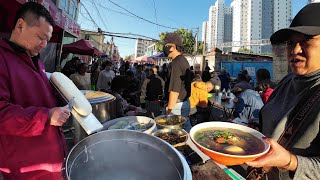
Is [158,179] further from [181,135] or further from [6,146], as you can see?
[181,135]

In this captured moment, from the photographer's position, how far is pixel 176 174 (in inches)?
38.0

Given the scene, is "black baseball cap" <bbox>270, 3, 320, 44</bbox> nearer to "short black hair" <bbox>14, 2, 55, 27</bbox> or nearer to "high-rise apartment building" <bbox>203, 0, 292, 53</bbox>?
"short black hair" <bbox>14, 2, 55, 27</bbox>

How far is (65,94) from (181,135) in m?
1.27

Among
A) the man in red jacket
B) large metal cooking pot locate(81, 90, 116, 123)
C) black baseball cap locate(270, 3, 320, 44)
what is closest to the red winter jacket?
the man in red jacket

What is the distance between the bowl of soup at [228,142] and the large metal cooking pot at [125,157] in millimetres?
285

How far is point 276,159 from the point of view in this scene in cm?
116

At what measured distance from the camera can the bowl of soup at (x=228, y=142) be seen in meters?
1.16

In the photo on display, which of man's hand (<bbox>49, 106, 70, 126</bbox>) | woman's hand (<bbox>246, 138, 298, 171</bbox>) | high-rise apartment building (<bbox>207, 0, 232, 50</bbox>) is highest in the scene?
high-rise apartment building (<bbox>207, 0, 232, 50</bbox>)

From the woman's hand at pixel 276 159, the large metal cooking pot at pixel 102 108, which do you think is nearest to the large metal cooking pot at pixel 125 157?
the woman's hand at pixel 276 159

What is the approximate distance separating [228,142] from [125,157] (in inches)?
28.3

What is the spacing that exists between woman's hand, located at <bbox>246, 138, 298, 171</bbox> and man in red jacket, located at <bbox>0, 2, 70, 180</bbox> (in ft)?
3.74

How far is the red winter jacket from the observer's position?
1.10 metres

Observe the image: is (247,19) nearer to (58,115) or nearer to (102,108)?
(102,108)

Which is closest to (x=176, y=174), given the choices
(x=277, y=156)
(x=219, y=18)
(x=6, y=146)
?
(x=277, y=156)
